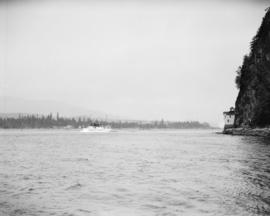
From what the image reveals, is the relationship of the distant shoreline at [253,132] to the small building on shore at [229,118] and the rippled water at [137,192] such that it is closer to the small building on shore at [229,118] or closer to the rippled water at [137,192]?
the small building on shore at [229,118]

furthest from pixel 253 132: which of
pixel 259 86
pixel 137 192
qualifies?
pixel 137 192

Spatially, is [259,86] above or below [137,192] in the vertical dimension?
above

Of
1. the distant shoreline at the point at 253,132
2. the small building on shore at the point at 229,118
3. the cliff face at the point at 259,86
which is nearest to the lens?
the distant shoreline at the point at 253,132

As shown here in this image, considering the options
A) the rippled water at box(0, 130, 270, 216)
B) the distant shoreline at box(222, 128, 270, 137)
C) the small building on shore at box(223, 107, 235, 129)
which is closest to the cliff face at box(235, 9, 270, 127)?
the distant shoreline at box(222, 128, 270, 137)

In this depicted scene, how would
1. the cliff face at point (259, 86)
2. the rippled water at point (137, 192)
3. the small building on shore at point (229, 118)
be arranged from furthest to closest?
the small building on shore at point (229, 118), the cliff face at point (259, 86), the rippled water at point (137, 192)

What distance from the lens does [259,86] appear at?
80.8m

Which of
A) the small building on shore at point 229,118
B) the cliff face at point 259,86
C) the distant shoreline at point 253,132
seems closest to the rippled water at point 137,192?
the distant shoreline at point 253,132

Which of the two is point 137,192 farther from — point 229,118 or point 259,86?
point 229,118

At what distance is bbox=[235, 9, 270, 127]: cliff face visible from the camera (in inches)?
3039

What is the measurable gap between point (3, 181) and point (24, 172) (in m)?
4.07

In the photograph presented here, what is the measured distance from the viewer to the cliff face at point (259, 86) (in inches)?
3039

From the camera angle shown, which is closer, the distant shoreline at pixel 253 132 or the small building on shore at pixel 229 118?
the distant shoreline at pixel 253 132

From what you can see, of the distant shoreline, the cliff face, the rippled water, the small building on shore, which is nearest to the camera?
the rippled water

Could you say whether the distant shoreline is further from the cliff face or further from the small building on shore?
the small building on shore
